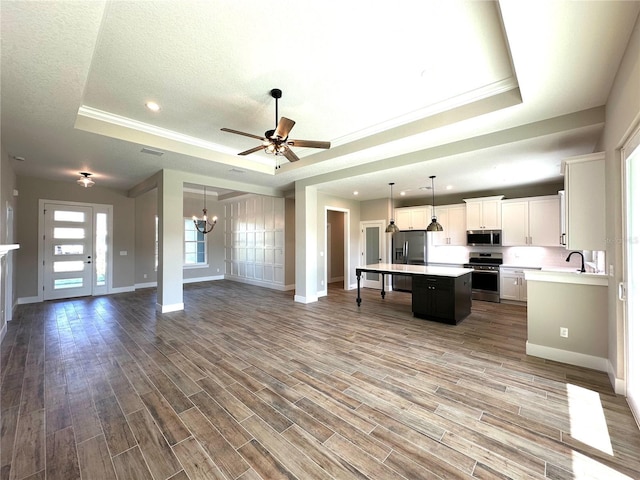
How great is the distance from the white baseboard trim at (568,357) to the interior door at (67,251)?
9.59 meters

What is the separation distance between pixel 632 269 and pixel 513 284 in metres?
4.32

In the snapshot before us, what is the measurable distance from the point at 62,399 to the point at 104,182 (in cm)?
588

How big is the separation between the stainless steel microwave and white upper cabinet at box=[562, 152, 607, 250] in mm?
3697

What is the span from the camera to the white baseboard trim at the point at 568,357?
2856 mm

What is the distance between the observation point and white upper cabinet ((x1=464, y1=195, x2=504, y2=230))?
249 inches

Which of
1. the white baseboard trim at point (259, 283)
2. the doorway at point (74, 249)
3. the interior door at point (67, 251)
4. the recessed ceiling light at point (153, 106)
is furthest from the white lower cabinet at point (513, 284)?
the interior door at point (67, 251)

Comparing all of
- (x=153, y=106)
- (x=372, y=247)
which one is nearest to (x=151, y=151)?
(x=153, y=106)

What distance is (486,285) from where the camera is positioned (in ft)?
20.5

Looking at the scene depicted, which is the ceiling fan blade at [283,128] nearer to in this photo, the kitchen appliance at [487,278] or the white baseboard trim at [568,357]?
the white baseboard trim at [568,357]

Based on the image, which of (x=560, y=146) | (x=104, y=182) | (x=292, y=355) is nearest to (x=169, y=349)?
(x=292, y=355)

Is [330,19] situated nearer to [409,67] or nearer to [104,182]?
[409,67]

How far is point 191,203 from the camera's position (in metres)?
9.07

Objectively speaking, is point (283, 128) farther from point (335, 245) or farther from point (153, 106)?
point (335, 245)

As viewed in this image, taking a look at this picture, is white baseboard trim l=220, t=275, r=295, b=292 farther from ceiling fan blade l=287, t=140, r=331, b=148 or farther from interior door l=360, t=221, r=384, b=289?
ceiling fan blade l=287, t=140, r=331, b=148
